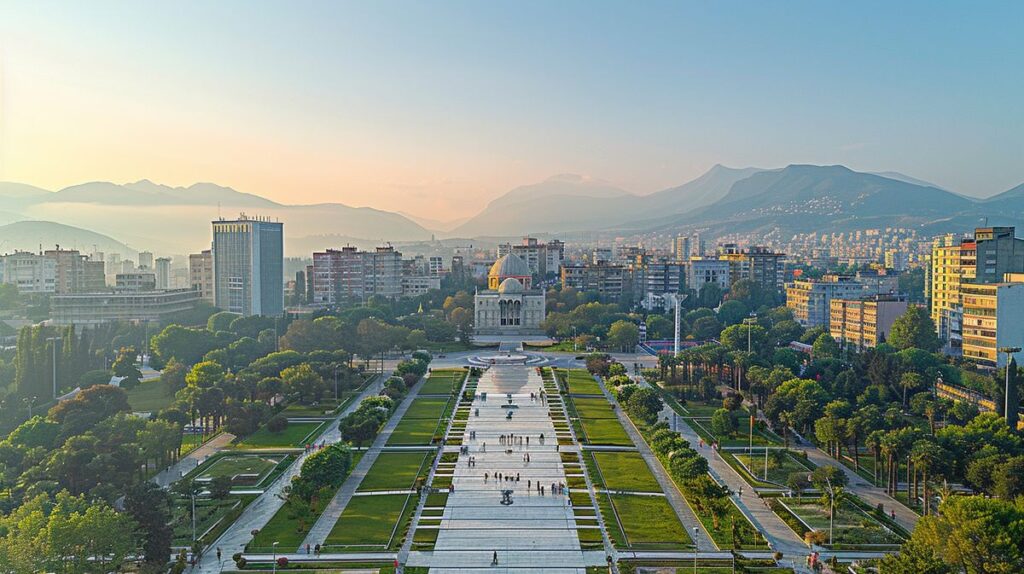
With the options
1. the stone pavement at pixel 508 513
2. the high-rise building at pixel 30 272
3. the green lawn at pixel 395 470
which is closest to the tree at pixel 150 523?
the stone pavement at pixel 508 513

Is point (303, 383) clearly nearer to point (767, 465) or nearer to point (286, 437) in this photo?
point (286, 437)

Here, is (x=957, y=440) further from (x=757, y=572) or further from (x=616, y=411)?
(x=616, y=411)

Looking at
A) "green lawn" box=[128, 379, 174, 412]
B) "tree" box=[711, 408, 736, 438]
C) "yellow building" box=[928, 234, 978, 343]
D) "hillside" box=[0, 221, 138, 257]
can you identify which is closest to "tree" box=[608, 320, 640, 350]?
"yellow building" box=[928, 234, 978, 343]

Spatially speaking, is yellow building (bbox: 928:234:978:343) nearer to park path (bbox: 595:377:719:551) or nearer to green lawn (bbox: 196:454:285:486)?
park path (bbox: 595:377:719:551)

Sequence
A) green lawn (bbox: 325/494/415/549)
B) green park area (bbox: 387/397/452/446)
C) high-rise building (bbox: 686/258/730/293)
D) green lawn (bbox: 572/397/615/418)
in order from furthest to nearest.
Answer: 1. high-rise building (bbox: 686/258/730/293)
2. green lawn (bbox: 572/397/615/418)
3. green park area (bbox: 387/397/452/446)
4. green lawn (bbox: 325/494/415/549)

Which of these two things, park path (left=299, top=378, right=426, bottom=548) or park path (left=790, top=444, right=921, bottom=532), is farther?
park path (left=790, top=444, right=921, bottom=532)

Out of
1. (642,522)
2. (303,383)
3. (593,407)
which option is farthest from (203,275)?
(642,522)
